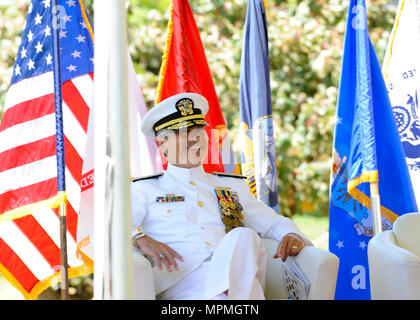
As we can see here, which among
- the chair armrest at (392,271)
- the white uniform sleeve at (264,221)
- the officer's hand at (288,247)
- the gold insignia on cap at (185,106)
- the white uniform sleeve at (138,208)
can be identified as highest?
the gold insignia on cap at (185,106)

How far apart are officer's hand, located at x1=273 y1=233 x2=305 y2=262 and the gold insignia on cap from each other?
73 centimetres

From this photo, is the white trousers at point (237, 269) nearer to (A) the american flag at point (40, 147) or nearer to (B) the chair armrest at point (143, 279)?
(B) the chair armrest at point (143, 279)

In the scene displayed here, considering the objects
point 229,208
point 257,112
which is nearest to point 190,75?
point 257,112

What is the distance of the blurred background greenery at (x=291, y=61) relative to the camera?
673cm

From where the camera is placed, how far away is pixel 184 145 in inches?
110

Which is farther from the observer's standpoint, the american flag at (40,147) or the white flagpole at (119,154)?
the american flag at (40,147)

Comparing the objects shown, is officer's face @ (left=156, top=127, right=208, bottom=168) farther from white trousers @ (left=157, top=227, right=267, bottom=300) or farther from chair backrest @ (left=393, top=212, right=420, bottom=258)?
chair backrest @ (left=393, top=212, right=420, bottom=258)

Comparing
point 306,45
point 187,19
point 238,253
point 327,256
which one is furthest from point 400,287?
point 306,45

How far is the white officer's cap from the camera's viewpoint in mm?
2773

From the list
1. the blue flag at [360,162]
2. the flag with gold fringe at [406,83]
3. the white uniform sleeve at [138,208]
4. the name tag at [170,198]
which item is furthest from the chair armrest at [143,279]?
the flag with gold fringe at [406,83]

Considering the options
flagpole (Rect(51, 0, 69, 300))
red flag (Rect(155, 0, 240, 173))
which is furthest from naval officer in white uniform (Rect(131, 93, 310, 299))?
red flag (Rect(155, 0, 240, 173))

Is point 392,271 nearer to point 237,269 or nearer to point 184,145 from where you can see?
point 237,269

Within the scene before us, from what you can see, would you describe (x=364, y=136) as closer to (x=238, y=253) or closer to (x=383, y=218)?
(x=383, y=218)
